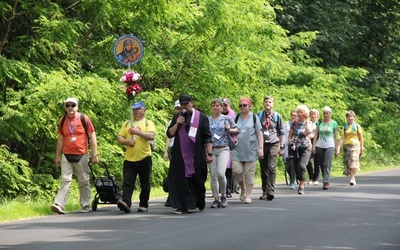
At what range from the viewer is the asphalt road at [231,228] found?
12188 mm

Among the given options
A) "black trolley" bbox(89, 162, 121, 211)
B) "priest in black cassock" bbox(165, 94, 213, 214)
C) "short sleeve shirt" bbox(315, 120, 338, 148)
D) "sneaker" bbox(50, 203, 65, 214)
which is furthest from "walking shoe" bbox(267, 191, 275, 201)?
"short sleeve shirt" bbox(315, 120, 338, 148)

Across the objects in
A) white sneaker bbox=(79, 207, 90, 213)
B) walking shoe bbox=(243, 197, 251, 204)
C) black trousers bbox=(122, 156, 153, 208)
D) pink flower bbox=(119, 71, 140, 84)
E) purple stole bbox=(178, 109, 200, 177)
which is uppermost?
pink flower bbox=(119, 71, 140, 84)

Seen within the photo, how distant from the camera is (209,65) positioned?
25953 millimetres

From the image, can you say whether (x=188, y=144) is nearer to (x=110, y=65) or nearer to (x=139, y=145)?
(x=139, y=145)

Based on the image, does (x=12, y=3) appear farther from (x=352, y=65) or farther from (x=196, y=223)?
(x=352, y=65)

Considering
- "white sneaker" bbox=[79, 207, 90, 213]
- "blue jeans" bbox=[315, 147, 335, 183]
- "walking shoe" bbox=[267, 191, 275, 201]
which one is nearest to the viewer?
"white sneaker" bbox=[79, 207, 90, 213]

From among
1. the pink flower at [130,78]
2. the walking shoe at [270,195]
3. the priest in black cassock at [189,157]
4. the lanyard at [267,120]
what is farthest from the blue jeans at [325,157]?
the priest in black cassock at [189,157]

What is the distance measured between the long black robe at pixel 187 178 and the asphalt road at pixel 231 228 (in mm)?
235

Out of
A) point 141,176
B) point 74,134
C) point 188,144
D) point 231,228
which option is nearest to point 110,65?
point 74,134

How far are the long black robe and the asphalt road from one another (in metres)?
0.23

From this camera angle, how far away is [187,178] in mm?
16891

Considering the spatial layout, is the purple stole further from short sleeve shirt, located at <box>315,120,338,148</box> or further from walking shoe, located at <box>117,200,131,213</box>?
short sleeve shirt, located at <box>315,120,338,148</box>

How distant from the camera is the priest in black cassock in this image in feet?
55.3

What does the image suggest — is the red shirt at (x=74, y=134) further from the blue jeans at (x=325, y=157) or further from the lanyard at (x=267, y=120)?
the blue jeans at (x=325, y=157)
